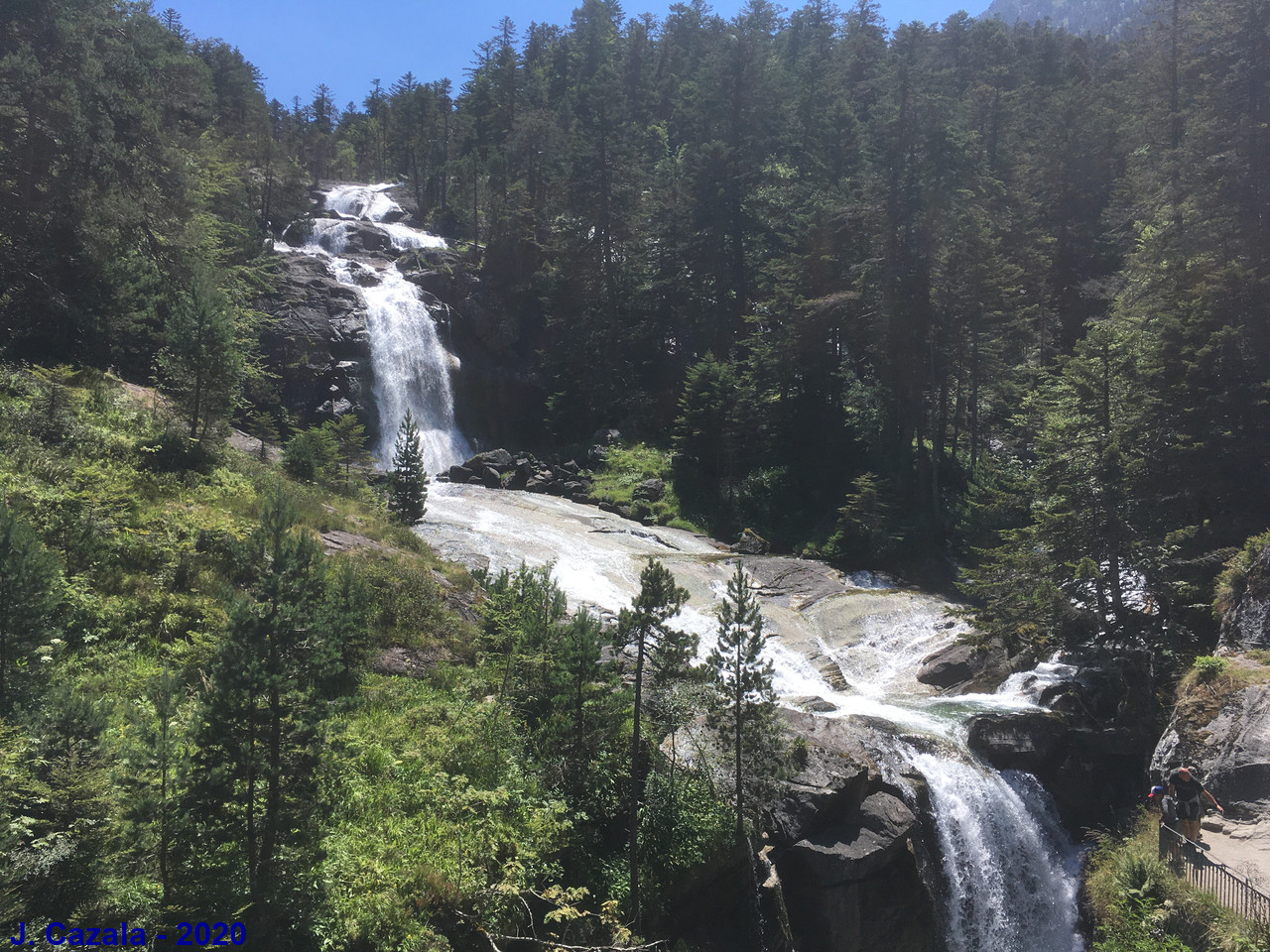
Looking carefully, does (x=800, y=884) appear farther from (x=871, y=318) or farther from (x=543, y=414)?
(x=543, y=414)

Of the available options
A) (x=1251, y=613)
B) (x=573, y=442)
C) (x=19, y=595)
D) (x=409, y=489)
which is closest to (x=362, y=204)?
(x=573, y=442)

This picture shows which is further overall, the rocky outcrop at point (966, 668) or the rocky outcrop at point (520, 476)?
the rocky outcrop at point (520, 476)

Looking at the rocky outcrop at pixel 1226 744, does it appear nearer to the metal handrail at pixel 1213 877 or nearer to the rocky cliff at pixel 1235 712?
the rocky cliff at pixel 1235 712

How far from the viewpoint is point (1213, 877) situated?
11172mm

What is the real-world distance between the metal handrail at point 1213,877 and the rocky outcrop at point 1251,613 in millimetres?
5515

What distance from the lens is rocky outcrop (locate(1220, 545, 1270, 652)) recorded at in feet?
49.5

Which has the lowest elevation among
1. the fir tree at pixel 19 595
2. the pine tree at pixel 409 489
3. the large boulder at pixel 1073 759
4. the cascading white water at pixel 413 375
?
the large boulder at pixel 1073 759

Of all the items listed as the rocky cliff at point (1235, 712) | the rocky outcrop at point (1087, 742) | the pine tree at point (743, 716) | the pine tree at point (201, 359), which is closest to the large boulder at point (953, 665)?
the rocky outcrop at point (1087, 742)

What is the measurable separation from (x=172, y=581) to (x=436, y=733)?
6432 mm

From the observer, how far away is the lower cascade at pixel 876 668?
43.4 feet

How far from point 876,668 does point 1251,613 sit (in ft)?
27.4

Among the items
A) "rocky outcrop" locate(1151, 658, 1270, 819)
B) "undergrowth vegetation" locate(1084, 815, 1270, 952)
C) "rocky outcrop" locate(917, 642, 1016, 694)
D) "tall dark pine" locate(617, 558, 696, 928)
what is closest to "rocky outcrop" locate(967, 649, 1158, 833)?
"rocky outcrop" locate(1151, 658, 1270, 819)

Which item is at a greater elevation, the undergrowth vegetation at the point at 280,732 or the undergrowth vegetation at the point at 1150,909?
the undergrowth vegetation at the point at 280,732

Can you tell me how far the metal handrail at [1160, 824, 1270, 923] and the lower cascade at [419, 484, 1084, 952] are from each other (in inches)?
89.3
